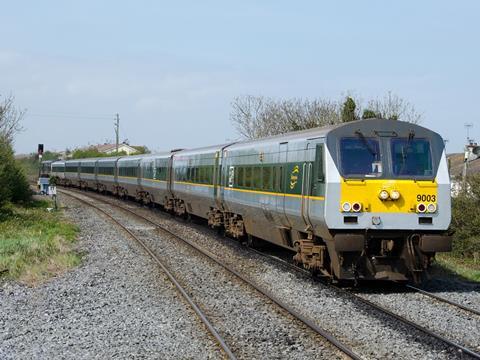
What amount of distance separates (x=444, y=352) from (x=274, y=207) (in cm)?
704

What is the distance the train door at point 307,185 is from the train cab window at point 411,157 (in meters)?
1.45

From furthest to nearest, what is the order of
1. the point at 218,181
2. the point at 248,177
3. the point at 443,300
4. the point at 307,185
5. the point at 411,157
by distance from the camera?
the point at 218,181
the point at 248,177
the point at 307,185
the point at 411,157
the point at 443,300

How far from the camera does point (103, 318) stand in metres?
9.69

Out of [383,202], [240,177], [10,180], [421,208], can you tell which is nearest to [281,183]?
[383,202]

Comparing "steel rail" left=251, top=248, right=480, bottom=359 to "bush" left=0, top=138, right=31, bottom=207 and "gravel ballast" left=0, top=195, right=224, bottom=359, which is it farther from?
"bush" left=0, top=138, right=31, bottom=207

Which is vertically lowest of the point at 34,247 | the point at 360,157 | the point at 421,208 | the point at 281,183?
the point at 34,247

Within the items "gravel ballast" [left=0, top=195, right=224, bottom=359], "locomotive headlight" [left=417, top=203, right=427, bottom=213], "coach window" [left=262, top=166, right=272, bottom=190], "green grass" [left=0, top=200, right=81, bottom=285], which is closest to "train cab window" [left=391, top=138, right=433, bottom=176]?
"locomotive headlight" [left=417, top=203, right=427, bottom=213]

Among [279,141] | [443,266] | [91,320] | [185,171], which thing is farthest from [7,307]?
[185,171]

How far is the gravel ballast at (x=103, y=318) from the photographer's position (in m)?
7.93

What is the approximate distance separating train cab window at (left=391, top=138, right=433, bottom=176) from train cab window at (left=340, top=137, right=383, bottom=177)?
1.01ft

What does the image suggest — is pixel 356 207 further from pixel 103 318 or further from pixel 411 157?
pixel 103 318

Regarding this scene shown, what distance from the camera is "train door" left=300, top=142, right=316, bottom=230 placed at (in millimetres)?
12125

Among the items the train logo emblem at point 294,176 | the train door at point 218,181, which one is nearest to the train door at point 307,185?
the train logo emblem at point 294,176

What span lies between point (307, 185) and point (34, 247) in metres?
7.77
